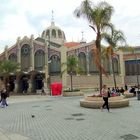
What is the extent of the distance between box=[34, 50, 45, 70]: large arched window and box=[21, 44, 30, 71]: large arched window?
207cm

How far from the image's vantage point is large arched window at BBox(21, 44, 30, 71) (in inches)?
2495

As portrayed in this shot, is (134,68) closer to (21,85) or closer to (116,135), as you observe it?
(21,85)

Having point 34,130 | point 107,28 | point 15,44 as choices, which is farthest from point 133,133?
point 15,44

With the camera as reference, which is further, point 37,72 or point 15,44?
point 15,44

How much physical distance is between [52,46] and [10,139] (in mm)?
52889

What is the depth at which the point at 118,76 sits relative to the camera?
69.3 m

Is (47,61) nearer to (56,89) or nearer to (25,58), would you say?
(25,58)

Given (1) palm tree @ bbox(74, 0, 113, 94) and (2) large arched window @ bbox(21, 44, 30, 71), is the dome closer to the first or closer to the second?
(2) large arched window @ bbox(21, 44, 30, 71)

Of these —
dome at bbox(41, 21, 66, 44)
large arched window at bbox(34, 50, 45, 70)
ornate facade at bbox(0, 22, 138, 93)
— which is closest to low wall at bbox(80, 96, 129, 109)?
ornate facade at bbox(0, 22, 138, 93)

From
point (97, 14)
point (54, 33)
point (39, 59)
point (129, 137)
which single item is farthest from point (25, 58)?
point (129, 137)

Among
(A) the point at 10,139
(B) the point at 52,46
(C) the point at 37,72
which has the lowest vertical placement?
(A) the point at 10,139

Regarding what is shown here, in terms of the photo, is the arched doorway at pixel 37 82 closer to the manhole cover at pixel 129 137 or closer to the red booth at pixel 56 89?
the red booth at pixel 56 89

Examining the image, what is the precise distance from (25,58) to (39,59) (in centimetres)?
371

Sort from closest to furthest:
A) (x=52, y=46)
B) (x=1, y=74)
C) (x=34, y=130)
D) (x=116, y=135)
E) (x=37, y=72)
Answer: (x=116, y=135) → (x=34, y=130) → (x=1, y=74) → (x=37, y=72) → (x=52, y=46)
